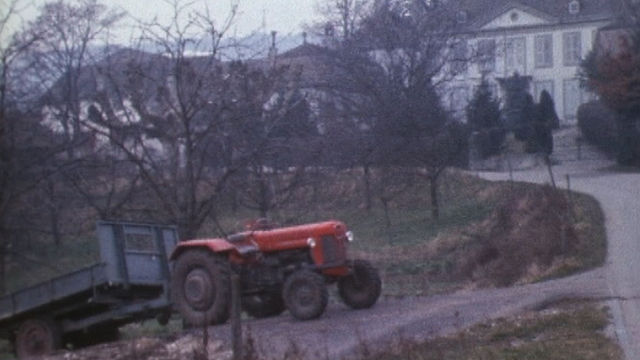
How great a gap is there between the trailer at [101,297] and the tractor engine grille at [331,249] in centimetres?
274

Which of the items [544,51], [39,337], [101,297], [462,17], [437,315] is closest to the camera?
[437,315]

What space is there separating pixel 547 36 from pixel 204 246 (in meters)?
55.3

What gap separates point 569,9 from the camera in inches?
2977

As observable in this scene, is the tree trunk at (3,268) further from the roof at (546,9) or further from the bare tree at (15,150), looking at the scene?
the roof at (546,9)

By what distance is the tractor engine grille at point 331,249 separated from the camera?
23094mm

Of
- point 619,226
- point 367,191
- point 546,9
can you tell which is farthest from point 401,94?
point 546,9

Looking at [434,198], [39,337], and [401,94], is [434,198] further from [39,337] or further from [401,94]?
[39,337]

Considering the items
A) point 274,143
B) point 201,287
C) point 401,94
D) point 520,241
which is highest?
point 274,143

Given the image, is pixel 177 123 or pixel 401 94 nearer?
pixel 177 123

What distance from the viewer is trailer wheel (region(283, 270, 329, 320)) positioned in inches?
862

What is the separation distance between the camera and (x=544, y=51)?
7488 cm

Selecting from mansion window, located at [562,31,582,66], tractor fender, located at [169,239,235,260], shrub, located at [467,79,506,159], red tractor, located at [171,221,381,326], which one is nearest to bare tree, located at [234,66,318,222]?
red tractor, located at [171,221,381,326]

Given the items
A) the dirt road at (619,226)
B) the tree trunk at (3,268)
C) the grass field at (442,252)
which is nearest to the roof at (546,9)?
the dirt road at (619,226)

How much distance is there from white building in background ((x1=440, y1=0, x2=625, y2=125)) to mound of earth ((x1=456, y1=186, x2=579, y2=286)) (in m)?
33.4
